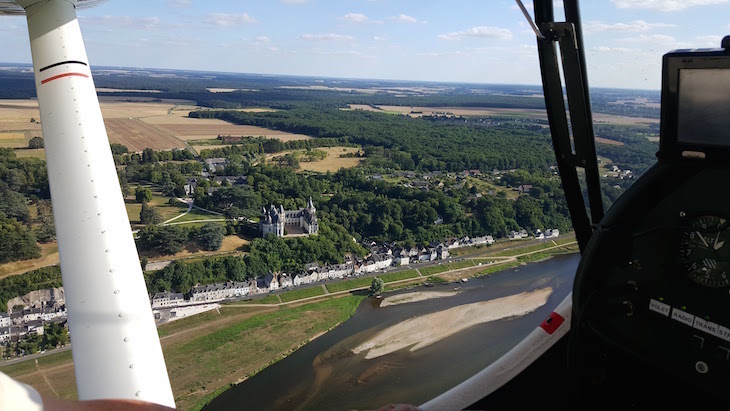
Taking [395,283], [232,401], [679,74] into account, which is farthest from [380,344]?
[679,74]

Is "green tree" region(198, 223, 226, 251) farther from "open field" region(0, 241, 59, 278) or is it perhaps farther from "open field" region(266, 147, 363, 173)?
"open field" region(266, 147, 363, 173)

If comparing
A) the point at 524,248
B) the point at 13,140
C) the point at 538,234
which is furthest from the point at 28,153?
the point at 538,234

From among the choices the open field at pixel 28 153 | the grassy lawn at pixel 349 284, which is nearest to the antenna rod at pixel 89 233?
the grassy lawn at pixel 349 284

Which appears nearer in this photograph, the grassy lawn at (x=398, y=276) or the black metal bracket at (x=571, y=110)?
the black metal bracket at (x=571, y=110)

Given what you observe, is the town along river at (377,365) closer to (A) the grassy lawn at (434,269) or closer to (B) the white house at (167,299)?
(A) the grassy lawn at (434,269)

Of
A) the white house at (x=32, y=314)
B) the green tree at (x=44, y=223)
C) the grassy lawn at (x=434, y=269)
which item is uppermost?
the green tree at (x=44, y=223)

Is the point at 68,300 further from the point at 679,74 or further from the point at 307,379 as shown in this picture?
the point at 307,379
